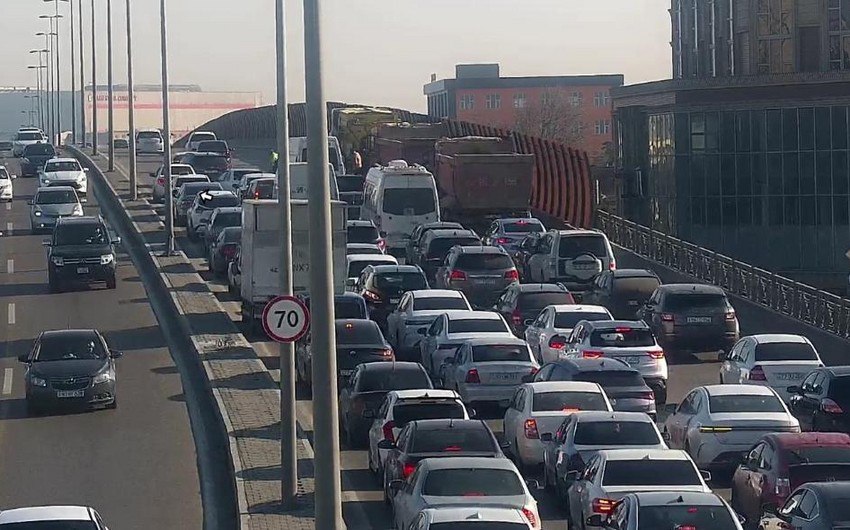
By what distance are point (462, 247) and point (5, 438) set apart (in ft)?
50.9

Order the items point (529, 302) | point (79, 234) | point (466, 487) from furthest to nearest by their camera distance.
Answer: point (79, 234) < point (529, 302) < point (466, 487)

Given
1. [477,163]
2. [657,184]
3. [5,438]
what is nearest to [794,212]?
[657,184]

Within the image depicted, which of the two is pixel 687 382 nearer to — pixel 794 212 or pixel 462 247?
pixel 462 247

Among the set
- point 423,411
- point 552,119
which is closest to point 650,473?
point 423,411

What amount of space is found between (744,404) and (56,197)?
37927 mm

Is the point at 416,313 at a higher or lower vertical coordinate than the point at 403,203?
lower

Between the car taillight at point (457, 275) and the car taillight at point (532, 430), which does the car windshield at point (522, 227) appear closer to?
the car taillight at point (457, 275)

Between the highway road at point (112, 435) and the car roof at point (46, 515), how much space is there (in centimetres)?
331

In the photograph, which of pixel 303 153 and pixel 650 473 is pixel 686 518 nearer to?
pixel 650 473

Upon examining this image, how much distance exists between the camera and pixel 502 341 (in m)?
26.2

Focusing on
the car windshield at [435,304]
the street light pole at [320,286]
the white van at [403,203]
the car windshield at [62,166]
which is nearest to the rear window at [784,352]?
the car windshield at [435,304]

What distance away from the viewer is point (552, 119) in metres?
165

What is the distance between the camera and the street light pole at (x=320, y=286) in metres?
12.9

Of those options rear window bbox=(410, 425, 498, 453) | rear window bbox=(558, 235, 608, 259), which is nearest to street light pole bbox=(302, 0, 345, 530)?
rear window bbox=(410, 425, 498, 453)
